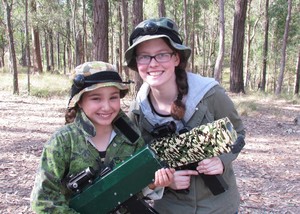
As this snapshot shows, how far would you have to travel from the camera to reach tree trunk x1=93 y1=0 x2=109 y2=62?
9.03 metres

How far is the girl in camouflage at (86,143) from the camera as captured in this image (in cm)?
169

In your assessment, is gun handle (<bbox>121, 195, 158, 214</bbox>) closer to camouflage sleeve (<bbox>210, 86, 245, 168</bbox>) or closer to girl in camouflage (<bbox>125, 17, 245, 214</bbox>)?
girl in camouflage (<bbox>125, 17, 245, 214</bbox>)

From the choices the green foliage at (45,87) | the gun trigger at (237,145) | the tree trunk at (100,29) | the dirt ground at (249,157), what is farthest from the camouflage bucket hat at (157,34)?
the green foliage at (45,87)

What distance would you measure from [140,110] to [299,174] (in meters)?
4.15

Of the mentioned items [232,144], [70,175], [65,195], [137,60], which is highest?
[137,60]

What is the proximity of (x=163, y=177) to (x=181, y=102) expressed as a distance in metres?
0.44

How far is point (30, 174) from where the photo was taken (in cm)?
494

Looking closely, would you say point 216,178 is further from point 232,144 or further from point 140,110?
point 140,110

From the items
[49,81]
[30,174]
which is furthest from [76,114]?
[49,81]

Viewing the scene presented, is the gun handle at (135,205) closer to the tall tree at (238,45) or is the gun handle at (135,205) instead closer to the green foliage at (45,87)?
the green foliage at (45,87)

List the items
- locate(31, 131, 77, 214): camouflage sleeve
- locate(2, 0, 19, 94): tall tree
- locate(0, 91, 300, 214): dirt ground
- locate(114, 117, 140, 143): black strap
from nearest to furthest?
locate(31, 131, 77, 214): camouflage sleeve → locate(114, 117, 140, 143): black strap → locate(0, 91, 300, 214): dirt ground → locate(2, 0, 19, 94): tall tree

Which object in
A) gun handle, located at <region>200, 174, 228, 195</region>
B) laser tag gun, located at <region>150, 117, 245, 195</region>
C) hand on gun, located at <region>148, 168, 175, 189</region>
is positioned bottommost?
gun handle, located at <region>200, 174, 228, 195</region>

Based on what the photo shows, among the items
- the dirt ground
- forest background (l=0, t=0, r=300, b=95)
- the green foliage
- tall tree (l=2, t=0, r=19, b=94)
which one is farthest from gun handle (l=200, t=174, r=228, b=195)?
the green foliage

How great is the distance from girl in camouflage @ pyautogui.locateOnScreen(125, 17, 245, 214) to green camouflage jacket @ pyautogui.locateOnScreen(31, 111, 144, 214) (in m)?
0.23
